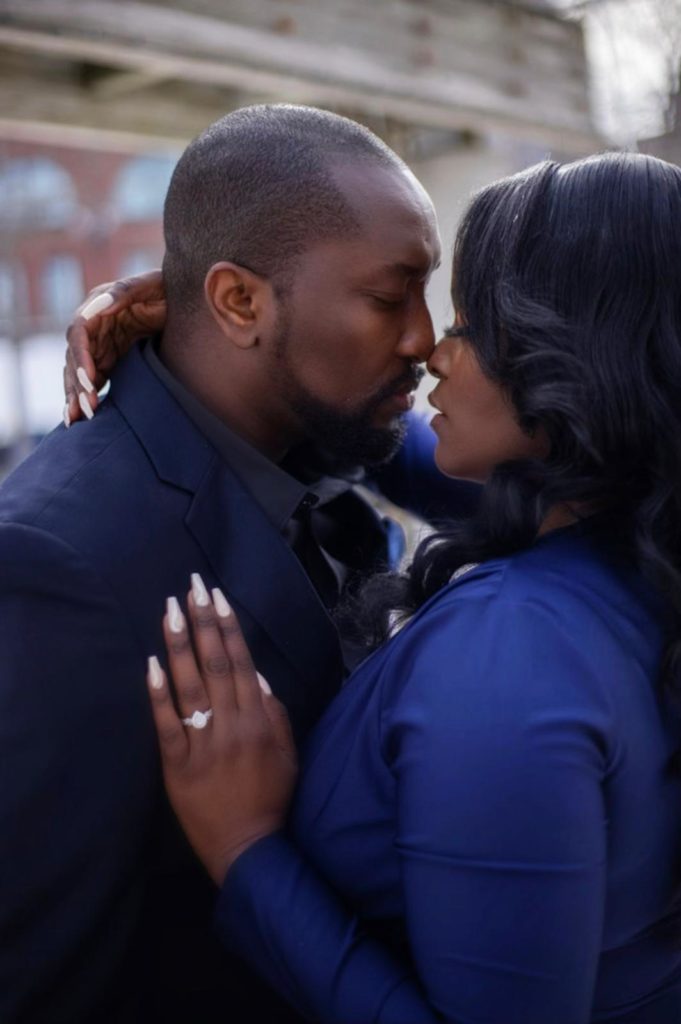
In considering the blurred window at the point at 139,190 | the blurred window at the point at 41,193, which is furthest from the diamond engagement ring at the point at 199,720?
the blurred window at the point at 139,190

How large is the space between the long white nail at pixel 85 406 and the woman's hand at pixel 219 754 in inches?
22.4

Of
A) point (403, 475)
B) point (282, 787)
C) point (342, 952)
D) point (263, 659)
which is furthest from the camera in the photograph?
point (403, 475)

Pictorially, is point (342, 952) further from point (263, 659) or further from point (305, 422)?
point (305, 422)

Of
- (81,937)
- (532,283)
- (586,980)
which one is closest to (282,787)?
(81,937)

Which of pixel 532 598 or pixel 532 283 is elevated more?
pixel 532 283

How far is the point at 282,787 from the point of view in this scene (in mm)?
1725

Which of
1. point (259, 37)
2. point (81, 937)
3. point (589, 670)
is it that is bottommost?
point (81, 937)

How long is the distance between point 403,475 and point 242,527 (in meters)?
0.94

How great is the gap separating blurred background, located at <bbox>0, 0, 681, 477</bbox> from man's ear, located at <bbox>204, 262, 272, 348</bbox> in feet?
2.06

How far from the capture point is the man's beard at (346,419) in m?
2.25

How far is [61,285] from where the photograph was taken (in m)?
32.8

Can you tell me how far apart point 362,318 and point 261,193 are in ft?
1.00

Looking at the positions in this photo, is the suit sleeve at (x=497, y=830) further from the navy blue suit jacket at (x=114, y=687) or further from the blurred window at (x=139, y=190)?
the blurred window at (x=139, y=190)

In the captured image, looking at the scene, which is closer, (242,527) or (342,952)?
(342,952)
